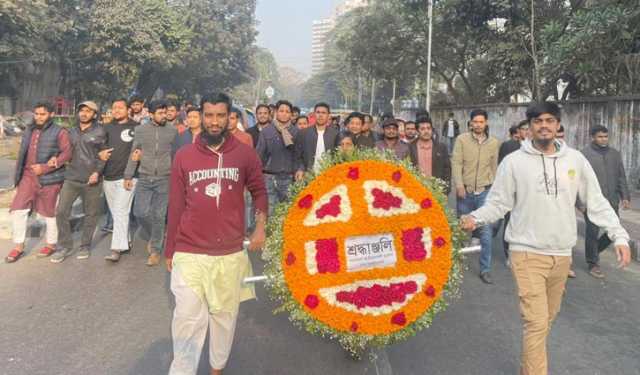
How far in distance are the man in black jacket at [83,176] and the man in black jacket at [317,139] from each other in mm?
2482

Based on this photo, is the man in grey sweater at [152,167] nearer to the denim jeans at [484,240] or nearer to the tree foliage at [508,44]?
the denim jeans at [484,240]

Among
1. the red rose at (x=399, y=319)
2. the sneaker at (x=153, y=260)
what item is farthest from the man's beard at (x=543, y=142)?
the sneaker at (x=153, y=260)

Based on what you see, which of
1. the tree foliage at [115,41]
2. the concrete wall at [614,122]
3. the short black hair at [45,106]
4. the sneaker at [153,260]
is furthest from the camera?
the tree foliage at [115,41]

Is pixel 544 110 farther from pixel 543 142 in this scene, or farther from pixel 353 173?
pixel 353 173

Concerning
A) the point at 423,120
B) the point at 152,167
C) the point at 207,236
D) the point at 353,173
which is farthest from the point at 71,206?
→ the point at 353,173

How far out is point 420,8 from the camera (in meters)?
23.3

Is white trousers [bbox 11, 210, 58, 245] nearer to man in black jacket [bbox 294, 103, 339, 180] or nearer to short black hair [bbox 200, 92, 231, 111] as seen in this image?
man in black jacket [bbox 294, 103, 339, 180]

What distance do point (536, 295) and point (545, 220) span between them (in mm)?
475

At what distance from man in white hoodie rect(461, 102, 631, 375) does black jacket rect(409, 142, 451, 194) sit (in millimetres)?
2981

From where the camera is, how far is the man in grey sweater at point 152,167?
251 inches

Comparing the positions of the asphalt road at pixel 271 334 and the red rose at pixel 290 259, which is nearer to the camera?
the red rose at pixel 290 259

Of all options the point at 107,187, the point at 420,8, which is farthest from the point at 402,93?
the point at 107,187

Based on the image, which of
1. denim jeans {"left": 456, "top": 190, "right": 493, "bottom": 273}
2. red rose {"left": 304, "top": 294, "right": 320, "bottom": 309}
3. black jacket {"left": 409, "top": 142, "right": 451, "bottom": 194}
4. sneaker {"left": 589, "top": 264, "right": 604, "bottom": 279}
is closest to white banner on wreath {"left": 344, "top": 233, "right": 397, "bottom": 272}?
red rose {"left": 304, "top": 294, "right": 320, "bottom": 309}

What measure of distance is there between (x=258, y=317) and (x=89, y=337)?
1.40 m
